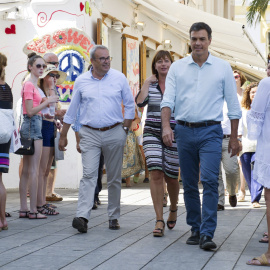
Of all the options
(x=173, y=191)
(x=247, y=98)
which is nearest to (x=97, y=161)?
(x=173, y=191)

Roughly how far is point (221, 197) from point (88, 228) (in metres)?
2.63

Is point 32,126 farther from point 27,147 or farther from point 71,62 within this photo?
point 71,62

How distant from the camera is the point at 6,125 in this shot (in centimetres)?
805

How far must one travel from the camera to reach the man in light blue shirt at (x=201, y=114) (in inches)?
275

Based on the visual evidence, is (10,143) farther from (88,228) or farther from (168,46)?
(168,46)

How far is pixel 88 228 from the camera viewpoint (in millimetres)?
8344

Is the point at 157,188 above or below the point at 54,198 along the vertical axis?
above

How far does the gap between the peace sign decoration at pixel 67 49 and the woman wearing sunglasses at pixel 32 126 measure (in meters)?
4.47

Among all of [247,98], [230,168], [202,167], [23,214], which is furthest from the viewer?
[247,98]

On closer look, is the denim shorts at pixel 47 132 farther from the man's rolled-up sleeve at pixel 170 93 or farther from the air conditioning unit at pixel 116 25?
the air conditioning unit at pixel 116 25

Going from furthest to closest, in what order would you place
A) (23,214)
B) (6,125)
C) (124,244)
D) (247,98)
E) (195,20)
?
1. (195,20)
2. (247,98)
3. (23,214)
4. (6,125)
5. (124,244)

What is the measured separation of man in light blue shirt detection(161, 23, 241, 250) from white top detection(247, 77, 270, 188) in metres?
0.59

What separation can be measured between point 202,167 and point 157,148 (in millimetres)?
1028

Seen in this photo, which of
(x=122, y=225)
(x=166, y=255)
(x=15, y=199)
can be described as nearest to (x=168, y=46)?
(x=15, y=199)
